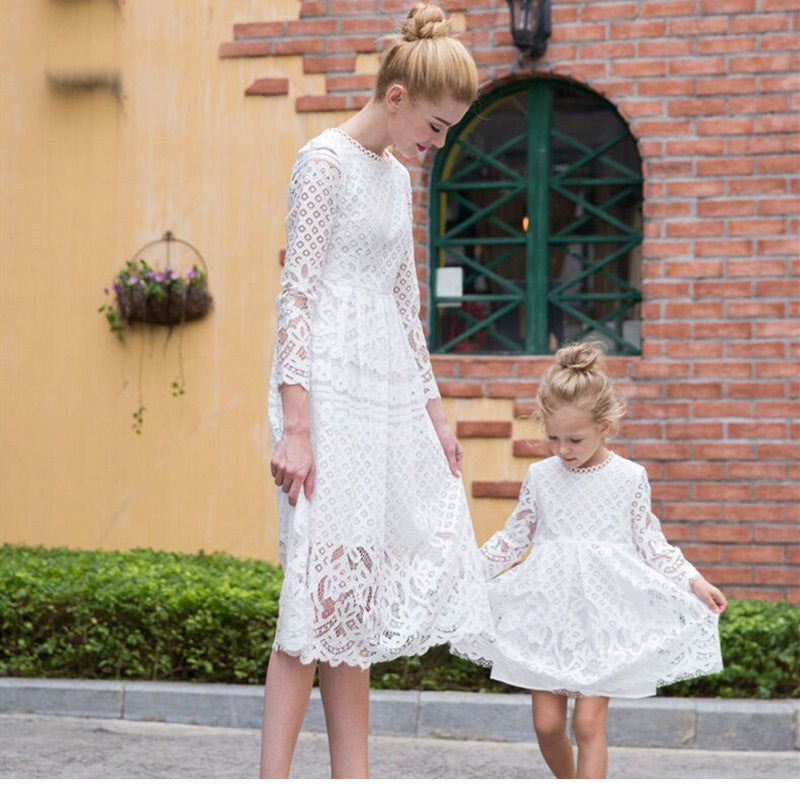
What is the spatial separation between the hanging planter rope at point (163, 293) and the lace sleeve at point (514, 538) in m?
4.60

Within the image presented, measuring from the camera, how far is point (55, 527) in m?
8.98

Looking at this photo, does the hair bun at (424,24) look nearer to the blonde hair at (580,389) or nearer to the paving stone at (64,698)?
the blonde hair at (580,389)

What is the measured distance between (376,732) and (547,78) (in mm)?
3872

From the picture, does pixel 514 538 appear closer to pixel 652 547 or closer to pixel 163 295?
pixel 652 547

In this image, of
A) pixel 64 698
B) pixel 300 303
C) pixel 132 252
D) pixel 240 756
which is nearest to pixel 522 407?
pixel 132 252

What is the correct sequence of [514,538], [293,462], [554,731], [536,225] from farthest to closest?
[536,225] → [514,538] → [554,731] → [293,462]

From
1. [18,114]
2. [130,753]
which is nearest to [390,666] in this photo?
[130,753]

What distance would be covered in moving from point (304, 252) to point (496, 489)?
482 centimetres

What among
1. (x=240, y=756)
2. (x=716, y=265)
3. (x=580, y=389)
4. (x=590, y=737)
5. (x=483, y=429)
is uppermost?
(x=716, y=265)

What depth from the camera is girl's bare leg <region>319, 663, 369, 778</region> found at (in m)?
3.76

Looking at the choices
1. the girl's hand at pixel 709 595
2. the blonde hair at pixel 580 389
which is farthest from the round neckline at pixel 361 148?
the girl's hand at pixel 709 595

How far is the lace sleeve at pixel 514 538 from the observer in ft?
14.3

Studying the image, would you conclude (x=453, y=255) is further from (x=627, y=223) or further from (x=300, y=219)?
(x=300, y=219)

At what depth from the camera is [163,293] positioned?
8.66 metres
